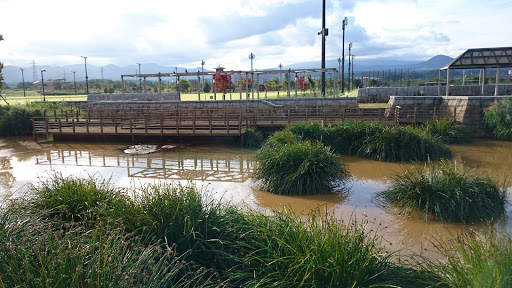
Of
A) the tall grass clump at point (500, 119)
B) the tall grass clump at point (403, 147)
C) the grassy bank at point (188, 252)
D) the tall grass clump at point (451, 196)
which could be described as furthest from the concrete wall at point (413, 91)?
the grassy bank at point (188, 252)

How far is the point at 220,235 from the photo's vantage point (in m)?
4.54

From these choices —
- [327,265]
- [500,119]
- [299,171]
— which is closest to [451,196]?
[299,171]

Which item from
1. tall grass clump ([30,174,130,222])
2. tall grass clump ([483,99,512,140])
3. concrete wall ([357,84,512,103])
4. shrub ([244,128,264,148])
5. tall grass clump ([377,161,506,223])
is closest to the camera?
tall grass clump ([30,174,130,222])

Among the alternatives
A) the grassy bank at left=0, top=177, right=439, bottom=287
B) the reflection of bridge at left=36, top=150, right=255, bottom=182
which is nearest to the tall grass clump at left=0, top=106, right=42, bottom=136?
the reflection of bridge at left=36, top=150, right=255, bottom=182

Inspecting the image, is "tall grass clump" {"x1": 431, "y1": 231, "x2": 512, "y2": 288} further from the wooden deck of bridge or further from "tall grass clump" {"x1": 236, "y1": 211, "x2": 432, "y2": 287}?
the wooden deck of bridge

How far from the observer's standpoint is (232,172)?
11461 millimetres

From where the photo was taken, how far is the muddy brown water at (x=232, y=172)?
6.86 meters

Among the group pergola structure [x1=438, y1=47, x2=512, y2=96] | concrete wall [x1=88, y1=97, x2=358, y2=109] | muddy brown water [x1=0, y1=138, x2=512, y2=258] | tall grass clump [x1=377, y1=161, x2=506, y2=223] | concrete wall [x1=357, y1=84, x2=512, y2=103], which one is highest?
pergola structure [x1=438, y1=47, x2=512, y2=96]

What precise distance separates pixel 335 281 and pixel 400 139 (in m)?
9.74

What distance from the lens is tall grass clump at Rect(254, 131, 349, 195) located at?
8.79 m

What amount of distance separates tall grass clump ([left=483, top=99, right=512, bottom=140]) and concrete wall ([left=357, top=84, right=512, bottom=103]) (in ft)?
42.7

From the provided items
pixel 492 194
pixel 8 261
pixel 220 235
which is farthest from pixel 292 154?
pixel 8 261

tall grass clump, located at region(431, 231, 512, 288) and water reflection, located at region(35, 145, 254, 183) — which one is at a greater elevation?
tall grass clump, located at region(431, 231, 512, 288)

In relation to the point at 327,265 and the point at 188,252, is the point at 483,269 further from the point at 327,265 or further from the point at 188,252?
the point at 188,252
